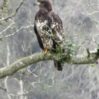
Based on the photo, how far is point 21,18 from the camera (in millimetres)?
24859

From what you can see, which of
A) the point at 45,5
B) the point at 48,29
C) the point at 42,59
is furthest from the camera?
the point at 45,5

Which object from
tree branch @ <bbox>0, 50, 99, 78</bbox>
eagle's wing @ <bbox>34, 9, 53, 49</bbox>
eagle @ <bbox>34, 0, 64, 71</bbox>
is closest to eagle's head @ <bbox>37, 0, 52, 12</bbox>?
eagle @ <bbox>34, 0, 64, 71</bbox>

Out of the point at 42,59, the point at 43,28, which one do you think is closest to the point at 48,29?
the point at 43,28

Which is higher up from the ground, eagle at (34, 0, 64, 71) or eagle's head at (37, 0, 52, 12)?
eagle's head at (37, 0, 52, 12)

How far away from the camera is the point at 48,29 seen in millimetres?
7375

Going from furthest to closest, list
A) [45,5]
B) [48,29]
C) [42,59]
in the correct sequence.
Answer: [45,5] → [48,29] → [42,59]

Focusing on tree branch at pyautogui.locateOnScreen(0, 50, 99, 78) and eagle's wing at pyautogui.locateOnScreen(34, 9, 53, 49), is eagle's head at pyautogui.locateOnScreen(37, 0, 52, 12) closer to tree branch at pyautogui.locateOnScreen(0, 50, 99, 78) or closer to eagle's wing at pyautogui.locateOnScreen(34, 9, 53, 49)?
eagle's wing at pyautogui.locateOnScreen(34, 9, 53, 49)

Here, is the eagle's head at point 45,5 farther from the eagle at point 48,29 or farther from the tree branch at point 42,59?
the tree branch at point 42,59

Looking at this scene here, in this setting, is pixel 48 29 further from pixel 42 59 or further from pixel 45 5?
pixel 42 59

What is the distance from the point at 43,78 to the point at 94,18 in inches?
121

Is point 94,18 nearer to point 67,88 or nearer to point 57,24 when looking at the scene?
point 67,88

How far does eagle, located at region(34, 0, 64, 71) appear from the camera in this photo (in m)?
7.19

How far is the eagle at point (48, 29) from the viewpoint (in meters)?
7.19

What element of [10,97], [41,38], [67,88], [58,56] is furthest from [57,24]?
[67,88]
